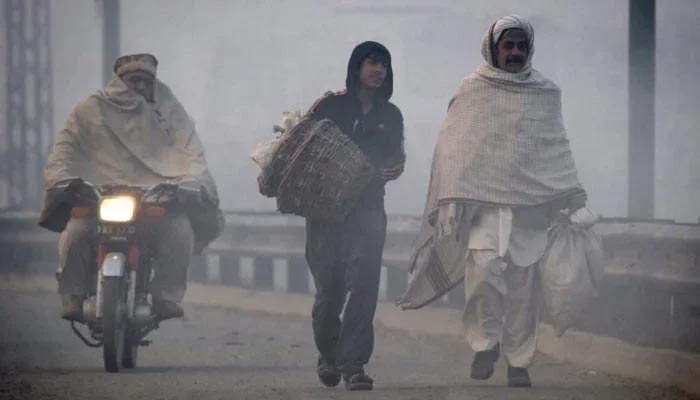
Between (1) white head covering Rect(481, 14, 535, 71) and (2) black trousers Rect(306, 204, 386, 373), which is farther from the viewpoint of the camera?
(1) white head covering Rect(481, 14, 535, 71)

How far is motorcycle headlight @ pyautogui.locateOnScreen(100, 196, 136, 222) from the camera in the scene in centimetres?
1000

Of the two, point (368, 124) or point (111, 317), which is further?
point (111, 317)

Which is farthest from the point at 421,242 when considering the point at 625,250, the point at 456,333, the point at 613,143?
the point at 613,143

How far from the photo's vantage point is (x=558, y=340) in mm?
11031

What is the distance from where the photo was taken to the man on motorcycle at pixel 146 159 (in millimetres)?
10492

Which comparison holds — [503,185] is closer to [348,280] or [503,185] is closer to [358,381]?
[348,280]

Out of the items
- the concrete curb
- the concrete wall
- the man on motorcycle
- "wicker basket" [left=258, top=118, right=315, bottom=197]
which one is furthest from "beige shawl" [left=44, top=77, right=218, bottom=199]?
the concrete wall

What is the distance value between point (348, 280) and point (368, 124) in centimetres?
85

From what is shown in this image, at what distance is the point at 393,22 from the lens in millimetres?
36438

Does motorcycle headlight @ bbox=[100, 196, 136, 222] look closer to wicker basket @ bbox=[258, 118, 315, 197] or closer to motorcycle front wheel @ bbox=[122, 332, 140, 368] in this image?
motorcycle front wheel @ bbox=[122, 332, 140, 368]

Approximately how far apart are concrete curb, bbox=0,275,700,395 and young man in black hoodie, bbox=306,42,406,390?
1.57 m

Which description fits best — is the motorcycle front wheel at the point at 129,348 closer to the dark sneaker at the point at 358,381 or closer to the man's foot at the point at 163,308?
the man's foot at the point at 163,308

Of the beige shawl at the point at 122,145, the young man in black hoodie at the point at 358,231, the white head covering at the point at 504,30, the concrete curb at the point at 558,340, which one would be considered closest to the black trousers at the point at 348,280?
the young man in black hoodie at the point at 358,231

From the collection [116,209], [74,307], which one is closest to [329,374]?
[116,209]
